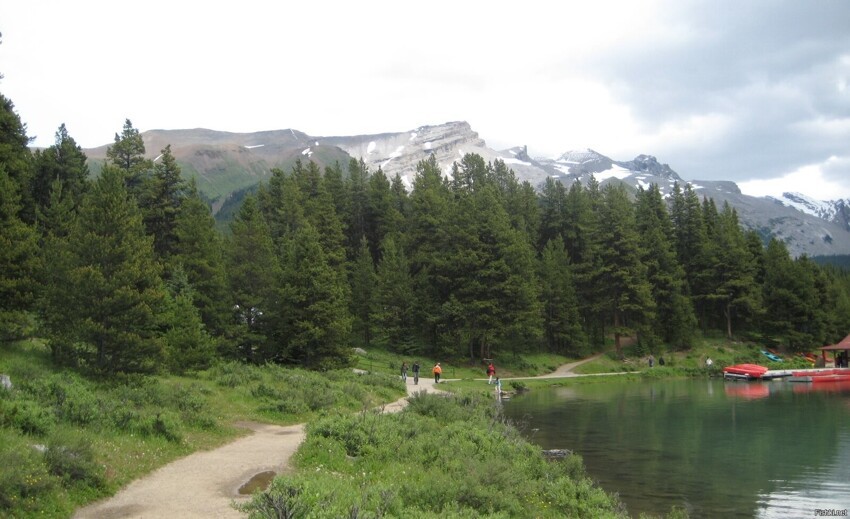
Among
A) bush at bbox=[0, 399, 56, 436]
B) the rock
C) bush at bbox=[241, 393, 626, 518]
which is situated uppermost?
bush at bbox=[0, 399, 56, 436]

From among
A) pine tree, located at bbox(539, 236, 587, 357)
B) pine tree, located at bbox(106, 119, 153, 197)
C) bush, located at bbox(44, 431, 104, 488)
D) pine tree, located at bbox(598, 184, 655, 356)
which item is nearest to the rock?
bush, located at bbox(44, 431, 104, 488)

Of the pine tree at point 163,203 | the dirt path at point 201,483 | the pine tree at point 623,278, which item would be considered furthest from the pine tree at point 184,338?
the pine tree at point 623,278

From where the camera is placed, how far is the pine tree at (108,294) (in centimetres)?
2350

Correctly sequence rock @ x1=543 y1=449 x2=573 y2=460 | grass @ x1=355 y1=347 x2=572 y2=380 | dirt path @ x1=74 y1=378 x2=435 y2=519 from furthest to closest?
grass @ x1=355 y1=347 x2=572 y2=380 → rock @ x1=543 y1=449 x2=573 y2=460 → dirt path @ x1=74 y1=378 x2=435 y2=519

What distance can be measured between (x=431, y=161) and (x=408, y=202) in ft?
35.6

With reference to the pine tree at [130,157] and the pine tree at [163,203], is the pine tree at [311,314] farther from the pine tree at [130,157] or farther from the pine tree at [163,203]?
the pine tree at [130,157]

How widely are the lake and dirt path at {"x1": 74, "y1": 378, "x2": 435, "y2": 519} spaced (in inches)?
406

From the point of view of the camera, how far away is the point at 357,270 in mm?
61844

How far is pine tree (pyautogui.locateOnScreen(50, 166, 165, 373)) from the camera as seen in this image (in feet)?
77.1

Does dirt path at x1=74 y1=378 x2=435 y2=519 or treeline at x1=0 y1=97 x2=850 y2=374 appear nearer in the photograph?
dirt path at x1=74 y1=378 x2=435 y2=519

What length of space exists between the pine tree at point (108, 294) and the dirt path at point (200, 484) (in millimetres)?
7984

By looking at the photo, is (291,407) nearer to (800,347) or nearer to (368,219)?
(368,219)

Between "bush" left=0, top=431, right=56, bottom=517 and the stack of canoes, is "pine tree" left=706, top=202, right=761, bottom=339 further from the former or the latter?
"bush" left=0, top=431, right=56, bottom=517

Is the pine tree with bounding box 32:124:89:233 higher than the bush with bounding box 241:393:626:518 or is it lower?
higher
